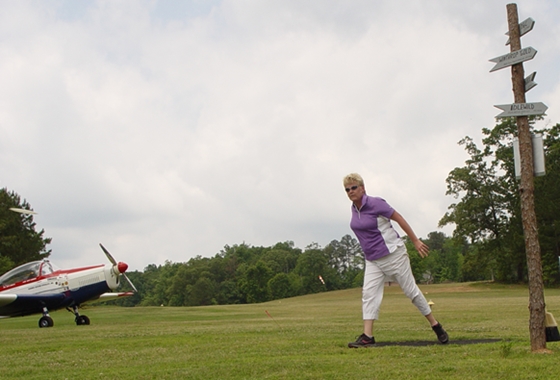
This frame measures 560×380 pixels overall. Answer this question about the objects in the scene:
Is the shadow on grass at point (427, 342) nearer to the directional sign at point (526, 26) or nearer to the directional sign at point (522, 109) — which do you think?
the directional sign at point (522, 109)

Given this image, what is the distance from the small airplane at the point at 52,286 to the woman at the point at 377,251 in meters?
13.2

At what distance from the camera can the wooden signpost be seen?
6.62m

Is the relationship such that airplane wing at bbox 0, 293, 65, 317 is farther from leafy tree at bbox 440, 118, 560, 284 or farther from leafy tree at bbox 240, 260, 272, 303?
leafy tree at bbox 240, 260, 272, 303

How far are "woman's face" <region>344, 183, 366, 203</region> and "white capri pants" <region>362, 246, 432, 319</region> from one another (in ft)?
2.88

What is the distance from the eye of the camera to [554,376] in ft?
16.5

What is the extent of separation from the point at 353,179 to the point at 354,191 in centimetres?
18

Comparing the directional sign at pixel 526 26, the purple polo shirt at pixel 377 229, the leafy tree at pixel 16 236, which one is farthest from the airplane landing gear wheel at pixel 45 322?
the leafy tree at pixel 16 236

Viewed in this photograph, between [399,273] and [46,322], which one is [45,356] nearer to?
[399,273]

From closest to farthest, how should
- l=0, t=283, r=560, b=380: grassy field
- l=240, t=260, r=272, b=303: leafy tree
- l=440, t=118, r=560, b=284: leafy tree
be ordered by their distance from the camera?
l=0, t=283, r=560, b=380: grassy field, l=440, t=118, r=560, b=284: leafy tree, l=240, t=260, r=272, b=303: leafy tree

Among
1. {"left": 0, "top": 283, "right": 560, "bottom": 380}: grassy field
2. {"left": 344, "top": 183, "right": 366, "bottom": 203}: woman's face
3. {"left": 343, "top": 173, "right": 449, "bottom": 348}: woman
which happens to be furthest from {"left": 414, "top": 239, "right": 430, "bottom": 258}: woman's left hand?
{"left": 0, "top": 283, "right": 560, "bottom": 380}: grassy field

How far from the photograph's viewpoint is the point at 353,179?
307 inches

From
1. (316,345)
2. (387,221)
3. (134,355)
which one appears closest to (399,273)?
(387,221)

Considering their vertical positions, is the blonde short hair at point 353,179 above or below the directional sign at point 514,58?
below

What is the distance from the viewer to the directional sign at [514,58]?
6.68 meters
